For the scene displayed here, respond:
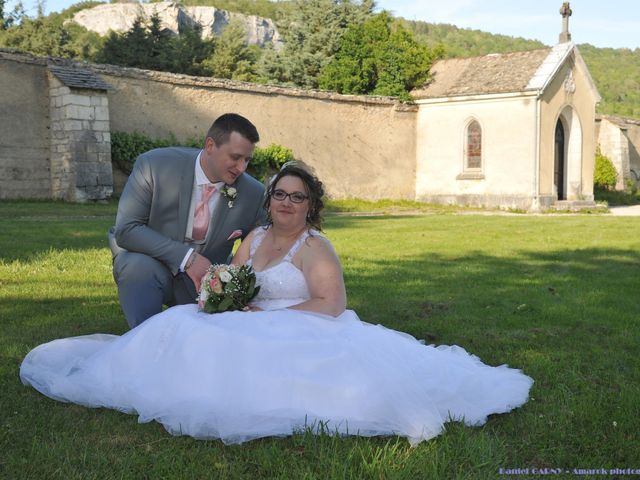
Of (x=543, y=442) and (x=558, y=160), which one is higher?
(x=558, y=160)

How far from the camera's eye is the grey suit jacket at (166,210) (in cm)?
494

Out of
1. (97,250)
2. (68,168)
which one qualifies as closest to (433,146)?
(68,168)

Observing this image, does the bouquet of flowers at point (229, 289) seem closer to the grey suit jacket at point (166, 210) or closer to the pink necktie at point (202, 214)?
the grey suit jacket at point (166, 210)

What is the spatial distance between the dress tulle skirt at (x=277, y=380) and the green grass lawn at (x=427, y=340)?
0.31ft

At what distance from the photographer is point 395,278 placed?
8500mm

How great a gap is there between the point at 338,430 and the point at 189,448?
0.71 metres

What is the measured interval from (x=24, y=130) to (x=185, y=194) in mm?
15158

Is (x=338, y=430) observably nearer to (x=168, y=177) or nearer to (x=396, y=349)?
(x=396, y=349)

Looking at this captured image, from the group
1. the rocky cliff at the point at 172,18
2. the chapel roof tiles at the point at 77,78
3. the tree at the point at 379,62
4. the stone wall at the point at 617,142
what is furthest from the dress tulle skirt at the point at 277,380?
the rocky cliff at the point at 172,18

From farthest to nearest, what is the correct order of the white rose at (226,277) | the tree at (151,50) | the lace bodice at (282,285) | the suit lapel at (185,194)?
the tree at (151,50) → the suit lapel at (185,194) → the lace bodice at (282,285) → the white rose at (226,277)

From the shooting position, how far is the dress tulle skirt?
11.2 ft

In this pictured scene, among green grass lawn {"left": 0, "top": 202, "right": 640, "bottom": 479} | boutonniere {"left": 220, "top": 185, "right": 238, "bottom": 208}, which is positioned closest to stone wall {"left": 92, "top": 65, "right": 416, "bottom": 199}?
green grass lawn {"left": 0, "top": 202, "right": 640, "bottom": 479}

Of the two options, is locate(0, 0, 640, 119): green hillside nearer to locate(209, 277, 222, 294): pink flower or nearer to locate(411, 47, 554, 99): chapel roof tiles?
locate(411, 47, 554, 99): chapel roof tiles

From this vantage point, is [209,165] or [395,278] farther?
[395,278]
